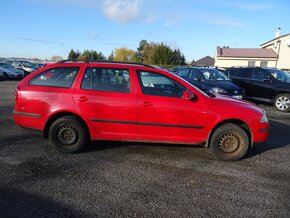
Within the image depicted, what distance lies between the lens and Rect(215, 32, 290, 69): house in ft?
146

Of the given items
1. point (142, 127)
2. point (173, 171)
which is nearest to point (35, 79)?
point (142, 127)

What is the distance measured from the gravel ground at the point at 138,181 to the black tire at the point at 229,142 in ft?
0.56

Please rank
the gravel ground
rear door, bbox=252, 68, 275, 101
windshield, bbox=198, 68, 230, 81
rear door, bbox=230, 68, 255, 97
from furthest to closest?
rear door, bbox=230, 68, 255, 97, windshield, bbox=198, 68, 230, 81, rear door, bbox=252, 68, 275, 101, the gravel ground

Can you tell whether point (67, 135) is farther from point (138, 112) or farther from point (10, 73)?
point (10, 73)

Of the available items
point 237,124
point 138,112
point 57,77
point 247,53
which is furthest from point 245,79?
point 247,53

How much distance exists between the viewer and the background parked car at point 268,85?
36.6 ft

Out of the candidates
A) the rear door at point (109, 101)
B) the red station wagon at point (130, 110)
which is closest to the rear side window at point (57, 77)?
the red station wagon at point (130, 110)

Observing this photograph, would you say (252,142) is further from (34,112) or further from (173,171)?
(34,112)

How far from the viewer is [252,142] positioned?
5129mm

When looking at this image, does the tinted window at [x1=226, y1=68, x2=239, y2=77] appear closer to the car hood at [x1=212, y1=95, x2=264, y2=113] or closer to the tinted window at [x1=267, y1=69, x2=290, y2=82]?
the tinted window at [x1=267, y1=69, x2=290, y2=82]

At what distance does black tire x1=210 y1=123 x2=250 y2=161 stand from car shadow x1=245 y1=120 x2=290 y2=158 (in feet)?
1.50

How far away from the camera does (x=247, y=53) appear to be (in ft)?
161

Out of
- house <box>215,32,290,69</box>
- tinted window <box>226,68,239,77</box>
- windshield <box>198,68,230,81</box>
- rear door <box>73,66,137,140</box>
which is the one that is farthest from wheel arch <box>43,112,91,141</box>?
house <box>215,32,290,69</box>

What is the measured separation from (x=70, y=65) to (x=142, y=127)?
69.1 inches
